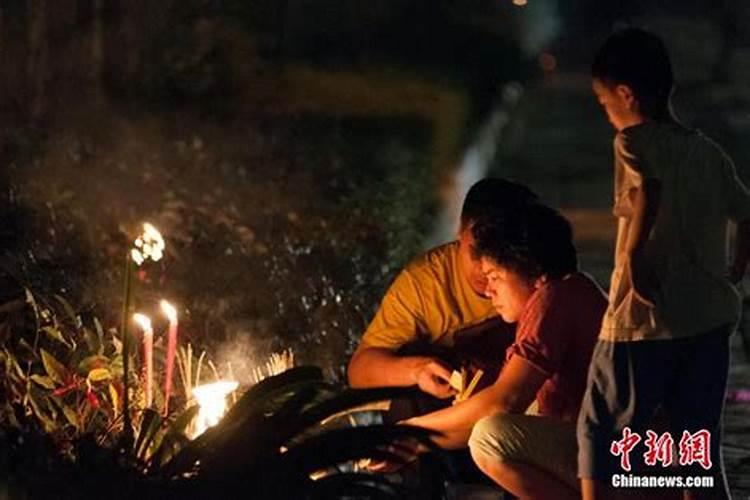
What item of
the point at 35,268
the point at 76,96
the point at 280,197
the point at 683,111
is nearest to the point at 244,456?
the point at 35,268

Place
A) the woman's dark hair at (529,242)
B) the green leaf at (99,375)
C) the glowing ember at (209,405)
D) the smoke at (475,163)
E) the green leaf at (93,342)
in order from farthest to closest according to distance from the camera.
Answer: the smoke at (475,163), the green leaf at (93,342), the green leaf at (99,375), the glowing ember at (209,405), the woman's dark hair at (529,242)

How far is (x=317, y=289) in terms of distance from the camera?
8.89 meters

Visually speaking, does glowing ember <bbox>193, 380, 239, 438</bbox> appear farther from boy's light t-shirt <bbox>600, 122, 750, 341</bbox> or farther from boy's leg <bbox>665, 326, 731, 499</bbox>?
boy's leg <bbox>665, 326, 731, 499</bbox>

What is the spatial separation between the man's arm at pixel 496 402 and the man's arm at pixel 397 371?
1.01ft

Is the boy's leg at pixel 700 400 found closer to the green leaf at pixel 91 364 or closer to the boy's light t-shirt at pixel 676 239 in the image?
the boy's light t-shirt at pixel 676 239

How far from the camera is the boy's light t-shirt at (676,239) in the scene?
5.37 metres

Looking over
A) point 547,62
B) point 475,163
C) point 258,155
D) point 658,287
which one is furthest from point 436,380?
point 547,62

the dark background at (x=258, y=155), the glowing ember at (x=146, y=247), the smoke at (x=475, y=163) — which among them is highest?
the glowing ember at (x=146, y=247)

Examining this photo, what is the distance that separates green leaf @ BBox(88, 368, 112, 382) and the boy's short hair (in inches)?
73.6

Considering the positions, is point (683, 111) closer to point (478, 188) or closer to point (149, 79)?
point (149, 79)

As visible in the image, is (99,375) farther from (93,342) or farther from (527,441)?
(527,441)

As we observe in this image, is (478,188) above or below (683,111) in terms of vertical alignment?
above

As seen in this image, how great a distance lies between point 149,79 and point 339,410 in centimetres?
692

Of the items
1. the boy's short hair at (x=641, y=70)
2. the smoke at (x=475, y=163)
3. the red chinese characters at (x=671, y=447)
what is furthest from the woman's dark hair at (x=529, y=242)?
the smoke at (x=475, y=163)
